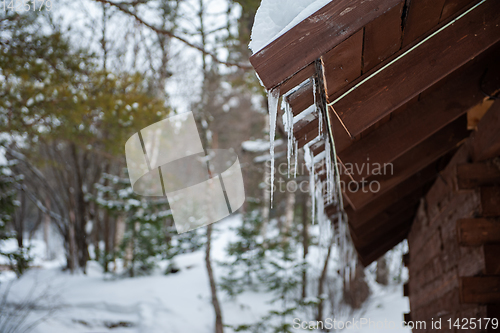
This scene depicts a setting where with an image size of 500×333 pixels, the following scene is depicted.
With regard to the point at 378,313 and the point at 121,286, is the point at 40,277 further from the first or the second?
the point at 378,313

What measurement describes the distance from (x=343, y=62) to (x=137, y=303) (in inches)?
321

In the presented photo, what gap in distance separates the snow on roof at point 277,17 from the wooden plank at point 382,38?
16 cm

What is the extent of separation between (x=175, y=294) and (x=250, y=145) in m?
4.41

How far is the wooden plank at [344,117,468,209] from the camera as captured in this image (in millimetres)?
2285

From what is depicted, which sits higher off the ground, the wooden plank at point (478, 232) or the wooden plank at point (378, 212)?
the wooden plank at point (378, 212)

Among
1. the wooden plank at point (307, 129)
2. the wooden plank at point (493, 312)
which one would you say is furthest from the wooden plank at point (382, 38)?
the wooden plank at point (493, 312)

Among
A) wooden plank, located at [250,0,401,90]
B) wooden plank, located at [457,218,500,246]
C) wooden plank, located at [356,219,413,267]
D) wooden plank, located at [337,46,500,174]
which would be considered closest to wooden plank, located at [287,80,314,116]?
wooden plank, located at [250,0,401,90]

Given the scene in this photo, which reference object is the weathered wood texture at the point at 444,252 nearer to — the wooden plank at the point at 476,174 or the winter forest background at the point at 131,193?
the wooden plank at the point at 476,174

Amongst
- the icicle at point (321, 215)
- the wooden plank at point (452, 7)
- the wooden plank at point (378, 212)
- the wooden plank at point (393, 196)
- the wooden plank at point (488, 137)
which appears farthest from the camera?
the wooden plank at point (378, 212)

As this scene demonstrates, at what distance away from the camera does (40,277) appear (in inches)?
353

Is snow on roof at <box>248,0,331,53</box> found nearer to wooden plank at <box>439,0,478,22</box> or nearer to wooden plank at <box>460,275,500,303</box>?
wooden plank at <box>439,0,478,22</box>

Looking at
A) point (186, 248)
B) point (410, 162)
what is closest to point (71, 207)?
point (186, 248)

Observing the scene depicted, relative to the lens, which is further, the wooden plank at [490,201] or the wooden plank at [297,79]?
the wooden plank at [490,201]

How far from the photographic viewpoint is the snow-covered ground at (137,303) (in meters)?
7.18
